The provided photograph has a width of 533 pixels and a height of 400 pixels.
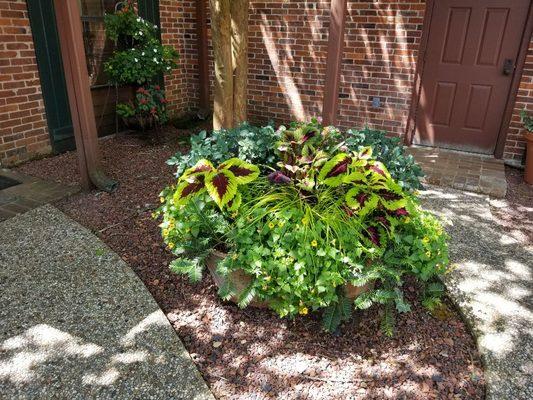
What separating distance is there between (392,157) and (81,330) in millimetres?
2202

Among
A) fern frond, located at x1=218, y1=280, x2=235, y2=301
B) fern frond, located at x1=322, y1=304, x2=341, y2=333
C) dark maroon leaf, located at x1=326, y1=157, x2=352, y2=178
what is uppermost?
dark maroon leaf, located at x1=326, y1=157, x2=352, y2=178

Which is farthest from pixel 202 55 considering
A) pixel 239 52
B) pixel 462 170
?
pixel 462 170

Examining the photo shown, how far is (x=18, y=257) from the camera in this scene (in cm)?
293

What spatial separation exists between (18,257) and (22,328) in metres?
0.80

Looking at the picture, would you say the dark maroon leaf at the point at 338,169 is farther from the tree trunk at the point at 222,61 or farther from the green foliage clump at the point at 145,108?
the green foliage clump at the point at 145,108

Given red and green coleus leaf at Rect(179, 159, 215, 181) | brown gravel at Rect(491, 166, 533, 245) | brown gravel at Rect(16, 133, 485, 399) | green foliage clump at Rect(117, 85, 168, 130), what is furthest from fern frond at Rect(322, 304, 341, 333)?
green foliage clump at Rect(117, 85, 168, 130)

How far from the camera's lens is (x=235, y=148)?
2.89m

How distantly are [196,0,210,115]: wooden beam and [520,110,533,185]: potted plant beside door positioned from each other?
4.36 metres

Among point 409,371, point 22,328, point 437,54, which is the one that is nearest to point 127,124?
point 22,328

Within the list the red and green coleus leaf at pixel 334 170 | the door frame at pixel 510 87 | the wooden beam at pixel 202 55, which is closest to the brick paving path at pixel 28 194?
the red and green coleus leaf at pixel 334 170

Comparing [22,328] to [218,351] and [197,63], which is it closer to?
[218,351]

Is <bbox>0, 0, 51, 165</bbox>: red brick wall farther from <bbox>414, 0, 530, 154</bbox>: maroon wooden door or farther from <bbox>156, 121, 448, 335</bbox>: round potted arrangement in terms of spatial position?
<bbox>414, 0, 530, 154</bbox>: maroon wooden door

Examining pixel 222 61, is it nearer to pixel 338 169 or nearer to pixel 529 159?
pixel 338 169

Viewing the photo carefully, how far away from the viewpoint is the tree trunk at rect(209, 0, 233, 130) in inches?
143
